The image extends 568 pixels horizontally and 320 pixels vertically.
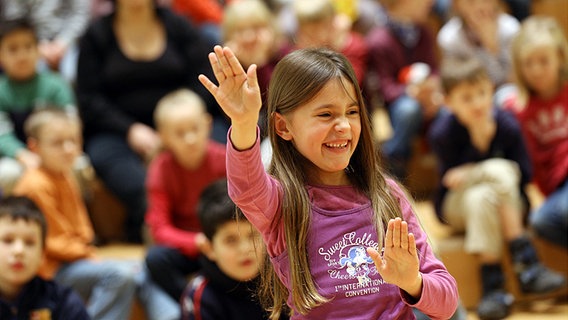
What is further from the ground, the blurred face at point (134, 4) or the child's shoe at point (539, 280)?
the blurred face at point (134, 4)

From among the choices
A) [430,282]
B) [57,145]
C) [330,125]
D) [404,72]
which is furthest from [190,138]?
[430,282]

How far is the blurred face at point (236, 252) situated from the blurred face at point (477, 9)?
1634mm

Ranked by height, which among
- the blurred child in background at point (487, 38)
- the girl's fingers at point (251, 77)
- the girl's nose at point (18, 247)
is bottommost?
the girl's nose at point (18, 247)

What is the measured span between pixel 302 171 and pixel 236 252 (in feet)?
2.64

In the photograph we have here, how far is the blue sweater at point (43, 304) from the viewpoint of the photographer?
7.59ft

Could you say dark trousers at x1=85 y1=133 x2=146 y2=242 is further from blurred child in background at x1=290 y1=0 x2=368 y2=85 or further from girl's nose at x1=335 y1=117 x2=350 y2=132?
girl's nose at x1=335 y1=117 x2=350 y2=132

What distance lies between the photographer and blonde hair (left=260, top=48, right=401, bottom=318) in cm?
152

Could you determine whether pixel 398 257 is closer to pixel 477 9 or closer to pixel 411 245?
pixel 411 245

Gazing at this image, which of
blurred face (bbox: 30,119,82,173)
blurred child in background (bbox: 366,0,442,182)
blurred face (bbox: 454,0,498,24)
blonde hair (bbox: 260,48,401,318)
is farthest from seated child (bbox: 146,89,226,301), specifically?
blonde hair (bbox: 260,48,401,318)

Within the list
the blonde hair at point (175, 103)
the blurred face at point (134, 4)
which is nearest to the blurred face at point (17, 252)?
the blonde hair at point (175, 103)

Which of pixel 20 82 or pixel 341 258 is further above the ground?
pixel 20 82

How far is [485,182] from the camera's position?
2871 millimetres

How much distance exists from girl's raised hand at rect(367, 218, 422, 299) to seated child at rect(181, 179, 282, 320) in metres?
0.91

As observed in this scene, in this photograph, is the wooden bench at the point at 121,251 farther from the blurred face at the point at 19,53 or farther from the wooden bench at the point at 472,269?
the wooden bench at the point at 472,269
